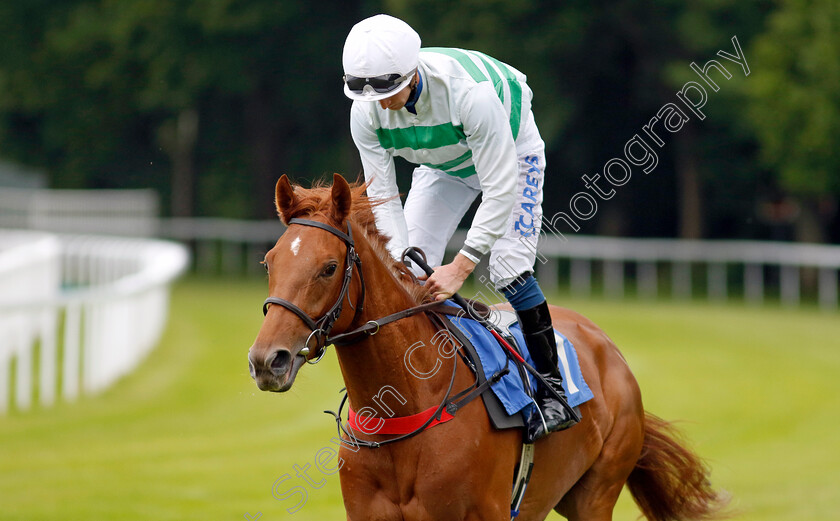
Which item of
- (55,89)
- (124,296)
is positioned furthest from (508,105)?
(55,89)

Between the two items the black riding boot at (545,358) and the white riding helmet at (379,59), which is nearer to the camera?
the white riding helmet at (379,59)

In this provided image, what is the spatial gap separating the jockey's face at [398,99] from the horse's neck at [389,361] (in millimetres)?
572

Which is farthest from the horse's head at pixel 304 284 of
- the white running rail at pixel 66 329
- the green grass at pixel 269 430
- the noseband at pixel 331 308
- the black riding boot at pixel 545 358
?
the white running rail at pixel 66 329

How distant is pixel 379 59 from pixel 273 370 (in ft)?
3.79

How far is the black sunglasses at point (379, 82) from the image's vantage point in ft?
12.0

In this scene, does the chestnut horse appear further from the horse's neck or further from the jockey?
the jockey

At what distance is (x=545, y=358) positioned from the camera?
13.8 feet

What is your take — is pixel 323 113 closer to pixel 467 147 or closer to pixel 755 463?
pixel 755 463

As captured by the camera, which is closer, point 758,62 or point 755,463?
point 755,463

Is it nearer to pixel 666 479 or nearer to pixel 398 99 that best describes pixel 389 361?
pixel 398 99

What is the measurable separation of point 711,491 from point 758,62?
14.6 meters

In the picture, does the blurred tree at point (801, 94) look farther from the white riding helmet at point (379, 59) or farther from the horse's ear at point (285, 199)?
the horse's ear at point (285, 199)

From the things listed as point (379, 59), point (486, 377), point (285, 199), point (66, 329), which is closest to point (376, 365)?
point (486, 377)

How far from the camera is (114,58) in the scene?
2459 centimetres
